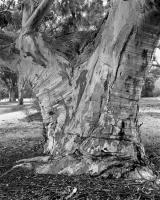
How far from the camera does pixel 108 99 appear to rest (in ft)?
14.7

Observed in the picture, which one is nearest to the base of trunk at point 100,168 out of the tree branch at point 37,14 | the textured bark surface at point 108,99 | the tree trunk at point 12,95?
the textured bark surface at point 108,99

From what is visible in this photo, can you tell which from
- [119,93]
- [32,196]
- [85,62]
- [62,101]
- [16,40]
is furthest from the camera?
[16,40]

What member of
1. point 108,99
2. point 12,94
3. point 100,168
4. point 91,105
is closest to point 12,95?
point 12,94

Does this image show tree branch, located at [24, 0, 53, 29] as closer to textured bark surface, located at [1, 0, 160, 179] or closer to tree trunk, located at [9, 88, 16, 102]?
textured bark surface, located at [1, 0, 160, 179]

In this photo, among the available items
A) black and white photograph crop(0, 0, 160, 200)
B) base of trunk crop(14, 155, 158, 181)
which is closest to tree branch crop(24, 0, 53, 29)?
black and white photograph crop(0, 0, 160, 200)

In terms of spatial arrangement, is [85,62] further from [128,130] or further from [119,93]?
[128,130]

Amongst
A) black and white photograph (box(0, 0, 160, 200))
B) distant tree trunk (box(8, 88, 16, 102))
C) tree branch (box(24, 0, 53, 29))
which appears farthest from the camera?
distant tree trunk (box(8, 88, 16, 102))

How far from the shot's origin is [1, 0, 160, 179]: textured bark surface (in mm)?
4223

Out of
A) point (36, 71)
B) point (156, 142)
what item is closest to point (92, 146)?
point (36, 71)

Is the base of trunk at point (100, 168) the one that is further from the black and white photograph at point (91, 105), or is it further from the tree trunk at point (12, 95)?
the tree trunk at point (12, 95)

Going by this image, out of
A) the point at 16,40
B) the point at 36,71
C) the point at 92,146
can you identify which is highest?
the point at 16,40

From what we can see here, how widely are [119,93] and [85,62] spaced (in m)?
0.68

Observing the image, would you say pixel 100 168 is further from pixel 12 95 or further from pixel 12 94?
pixel 12 95

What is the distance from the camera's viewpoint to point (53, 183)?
406 cm
